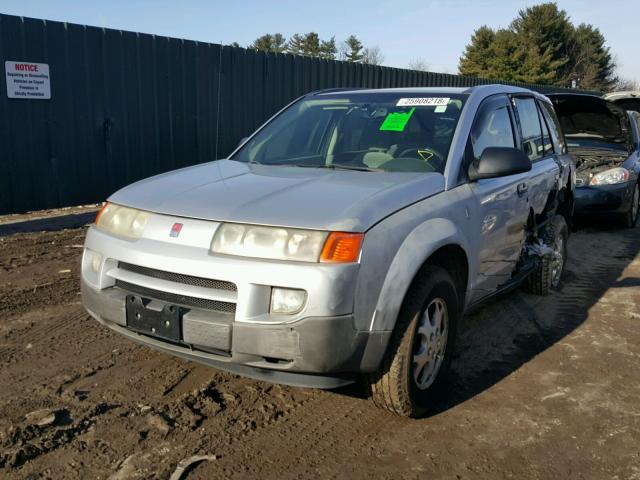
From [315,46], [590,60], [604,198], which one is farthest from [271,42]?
[604,198]

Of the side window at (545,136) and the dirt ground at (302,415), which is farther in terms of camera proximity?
the side window at (545,136)

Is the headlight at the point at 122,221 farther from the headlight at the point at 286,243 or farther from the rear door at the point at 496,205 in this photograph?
the rear door at the point at 496,205

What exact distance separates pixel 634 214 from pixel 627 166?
91cm

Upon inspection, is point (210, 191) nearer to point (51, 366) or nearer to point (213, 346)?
point (213, 346)

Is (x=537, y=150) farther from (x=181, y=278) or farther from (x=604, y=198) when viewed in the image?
(x=604, y=198)

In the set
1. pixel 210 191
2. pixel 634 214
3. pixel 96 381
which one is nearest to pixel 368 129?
pixel 210 191

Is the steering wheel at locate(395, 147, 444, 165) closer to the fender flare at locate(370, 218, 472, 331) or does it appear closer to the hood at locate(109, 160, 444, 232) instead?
the hood at locate(109, 160, 444, 232)

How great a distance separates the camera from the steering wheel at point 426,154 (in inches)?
139

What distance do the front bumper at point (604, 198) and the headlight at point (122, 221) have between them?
7.12 metres

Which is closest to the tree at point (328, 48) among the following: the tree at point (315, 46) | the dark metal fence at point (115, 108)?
the tree at point (315, 46)

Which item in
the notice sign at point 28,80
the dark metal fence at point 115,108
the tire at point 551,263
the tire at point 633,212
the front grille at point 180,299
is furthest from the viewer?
the tire at point 633,212

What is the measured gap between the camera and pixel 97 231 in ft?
10.6

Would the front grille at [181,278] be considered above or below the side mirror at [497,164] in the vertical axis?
below

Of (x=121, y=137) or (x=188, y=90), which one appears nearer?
(x=121, y=137)
